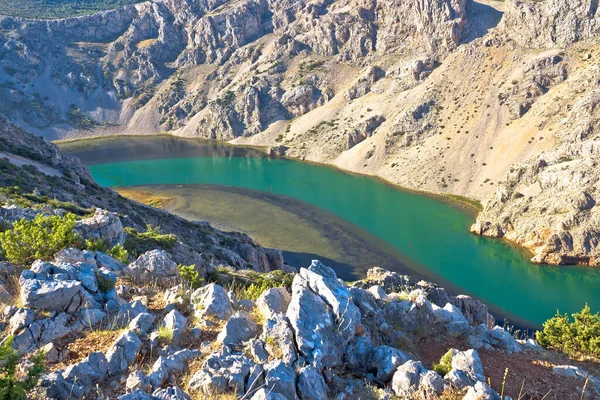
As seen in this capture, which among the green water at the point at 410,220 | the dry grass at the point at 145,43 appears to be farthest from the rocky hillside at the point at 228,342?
the dry grass at the point at 145,43

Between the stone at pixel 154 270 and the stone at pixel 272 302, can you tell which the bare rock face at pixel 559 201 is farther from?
the stone at pixel 154 270

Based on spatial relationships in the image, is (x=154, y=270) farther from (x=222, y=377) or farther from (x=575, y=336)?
(x=575, y=336)

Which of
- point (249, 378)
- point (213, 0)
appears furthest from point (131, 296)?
point (213, 0)

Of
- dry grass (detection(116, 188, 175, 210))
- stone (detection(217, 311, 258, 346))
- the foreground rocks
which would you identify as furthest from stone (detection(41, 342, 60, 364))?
dry grass (detection(116, 188, 175, 210))

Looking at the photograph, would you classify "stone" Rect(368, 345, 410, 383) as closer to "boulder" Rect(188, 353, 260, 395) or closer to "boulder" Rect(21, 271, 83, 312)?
"boulder" Rect(188, 353, 260, 395)

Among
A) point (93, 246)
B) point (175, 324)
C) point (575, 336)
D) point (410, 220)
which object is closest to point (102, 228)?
point (93, 246)
